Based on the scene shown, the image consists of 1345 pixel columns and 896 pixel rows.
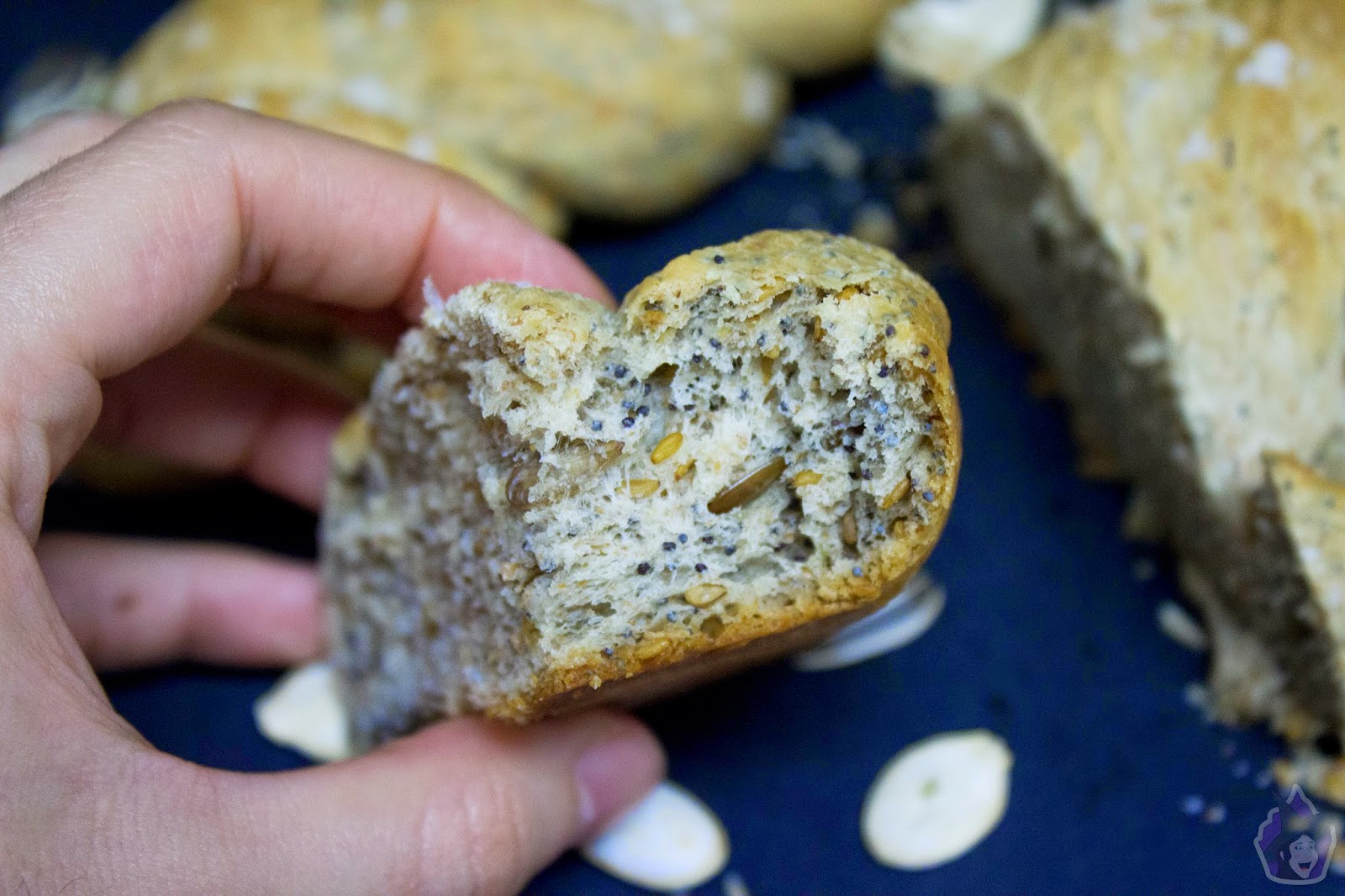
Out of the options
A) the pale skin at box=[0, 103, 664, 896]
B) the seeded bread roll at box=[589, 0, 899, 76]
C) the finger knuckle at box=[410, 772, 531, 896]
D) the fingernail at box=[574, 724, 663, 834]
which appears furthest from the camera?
the seeded bread roll at box=[589, 0, 899, 76]

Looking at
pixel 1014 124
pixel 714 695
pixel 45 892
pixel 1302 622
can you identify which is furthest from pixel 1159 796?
pixel 45 892

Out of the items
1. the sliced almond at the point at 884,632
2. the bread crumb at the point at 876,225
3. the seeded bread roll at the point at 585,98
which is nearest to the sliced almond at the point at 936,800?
the sliced almond at the point at 884,632

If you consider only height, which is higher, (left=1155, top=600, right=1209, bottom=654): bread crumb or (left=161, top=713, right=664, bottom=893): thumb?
(left=161, top=713, right=664, bottom=893): thumb

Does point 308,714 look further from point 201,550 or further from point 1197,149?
point 1197,149

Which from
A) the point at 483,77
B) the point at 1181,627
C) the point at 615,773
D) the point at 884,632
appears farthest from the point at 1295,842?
the point at 483,77

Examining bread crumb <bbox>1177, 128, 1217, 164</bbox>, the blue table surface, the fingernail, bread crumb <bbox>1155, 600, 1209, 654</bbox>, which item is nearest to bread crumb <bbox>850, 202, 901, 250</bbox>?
the blue table surface

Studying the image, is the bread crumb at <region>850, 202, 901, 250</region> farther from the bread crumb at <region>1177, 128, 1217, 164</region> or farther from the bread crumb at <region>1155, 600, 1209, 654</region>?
the bread crumb at <region>1155, 600, 1209, 654</region>

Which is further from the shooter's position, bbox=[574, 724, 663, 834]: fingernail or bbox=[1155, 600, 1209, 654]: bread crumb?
bbox=[1155, 600, 1209, 654]: bread crumb
